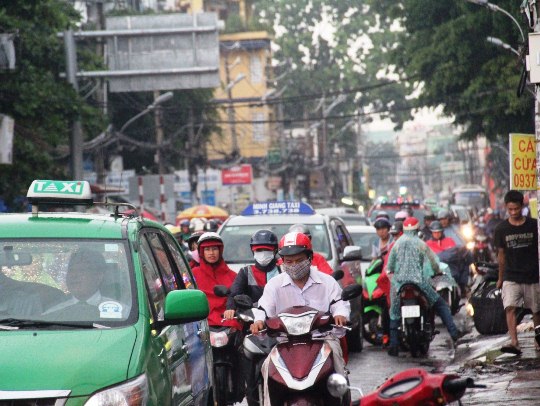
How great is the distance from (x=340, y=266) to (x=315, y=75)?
221ft

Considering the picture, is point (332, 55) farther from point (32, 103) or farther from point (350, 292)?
point (350, 292)

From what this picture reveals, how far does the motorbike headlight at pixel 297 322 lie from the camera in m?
7.46

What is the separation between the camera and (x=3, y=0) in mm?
28438

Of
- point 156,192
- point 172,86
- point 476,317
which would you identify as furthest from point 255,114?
point 476,317

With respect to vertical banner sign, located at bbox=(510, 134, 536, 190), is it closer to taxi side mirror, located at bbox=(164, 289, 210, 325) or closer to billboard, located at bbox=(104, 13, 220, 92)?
taxi side mirror, located at bbox=(164, 289, 210, 325)

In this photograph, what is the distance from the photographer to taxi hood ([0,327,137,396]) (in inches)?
233

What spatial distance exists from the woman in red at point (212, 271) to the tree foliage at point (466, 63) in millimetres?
19321

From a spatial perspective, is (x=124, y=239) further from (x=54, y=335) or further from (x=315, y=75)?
(x=315, y=75)

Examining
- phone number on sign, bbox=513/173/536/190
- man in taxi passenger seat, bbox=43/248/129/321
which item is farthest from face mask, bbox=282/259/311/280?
phone number on sign, bbox=513/173/536/190

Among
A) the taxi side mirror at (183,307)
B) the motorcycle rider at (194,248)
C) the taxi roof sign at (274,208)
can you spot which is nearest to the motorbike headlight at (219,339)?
the motorcycle rider at (194,248)

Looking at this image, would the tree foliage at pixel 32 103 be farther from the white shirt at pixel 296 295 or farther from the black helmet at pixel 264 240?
the white shirt at pixel 296 295

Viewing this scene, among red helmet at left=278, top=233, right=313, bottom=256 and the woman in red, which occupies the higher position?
red helmet at left=278, top=233, right=313, bottom=256

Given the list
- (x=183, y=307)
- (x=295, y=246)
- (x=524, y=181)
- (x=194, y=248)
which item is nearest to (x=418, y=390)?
(x=183, y=307)

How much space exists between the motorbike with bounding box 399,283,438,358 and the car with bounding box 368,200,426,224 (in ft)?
54.1
